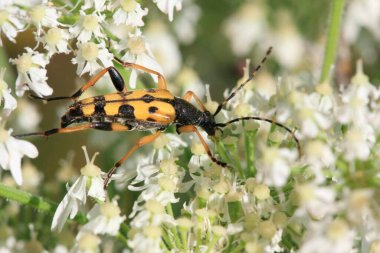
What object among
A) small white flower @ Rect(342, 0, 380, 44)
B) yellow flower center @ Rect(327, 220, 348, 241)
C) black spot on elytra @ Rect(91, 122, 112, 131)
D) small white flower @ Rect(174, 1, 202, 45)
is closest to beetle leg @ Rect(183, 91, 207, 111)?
black spot on elytra @ Rect(91, 122, 112, 131)

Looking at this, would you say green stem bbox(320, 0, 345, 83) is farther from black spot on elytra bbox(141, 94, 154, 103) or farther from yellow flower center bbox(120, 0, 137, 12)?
yellow flower center bbox(120, 0, 137, 12)

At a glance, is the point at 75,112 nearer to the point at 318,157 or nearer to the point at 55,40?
the point at 55,40

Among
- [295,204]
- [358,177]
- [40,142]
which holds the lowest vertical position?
[40,142]

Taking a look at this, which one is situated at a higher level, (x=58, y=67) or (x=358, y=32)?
(x=358, y=32)

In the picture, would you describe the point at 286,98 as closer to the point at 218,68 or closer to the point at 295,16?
the point at 295,16

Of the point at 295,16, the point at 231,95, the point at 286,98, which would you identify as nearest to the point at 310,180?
the point at 286,98

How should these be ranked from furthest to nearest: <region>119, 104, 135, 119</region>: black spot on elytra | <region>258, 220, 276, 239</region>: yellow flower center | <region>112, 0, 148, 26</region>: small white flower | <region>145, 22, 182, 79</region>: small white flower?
1. <region>145, 22, 182, 79</region>: small white flower
2. <region>119, 104, 135, 119</region>: black spot on elytra
3. <region>112, 0, 148, 26</region>: small white flower
4. <region>258, 220, 276, 239</region>: yellow flower center

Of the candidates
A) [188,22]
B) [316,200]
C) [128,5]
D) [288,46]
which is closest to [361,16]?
[288,46]

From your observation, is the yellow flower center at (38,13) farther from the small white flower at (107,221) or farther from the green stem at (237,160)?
the green stem at (237,160)
